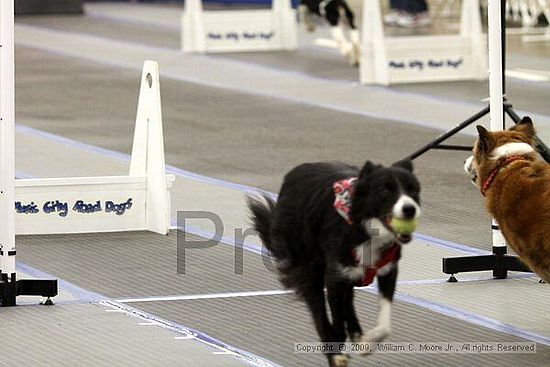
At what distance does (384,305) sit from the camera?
441cm

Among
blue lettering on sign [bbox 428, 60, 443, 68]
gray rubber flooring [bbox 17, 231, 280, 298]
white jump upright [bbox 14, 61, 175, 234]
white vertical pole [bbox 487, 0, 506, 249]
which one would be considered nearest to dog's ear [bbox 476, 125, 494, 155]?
white vertical pole [bbox 487, 0, 506, 249]

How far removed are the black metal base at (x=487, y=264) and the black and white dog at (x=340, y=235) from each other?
4.92 feet

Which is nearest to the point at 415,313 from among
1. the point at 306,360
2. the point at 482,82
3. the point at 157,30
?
the point at 306,360

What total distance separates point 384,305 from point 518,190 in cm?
83

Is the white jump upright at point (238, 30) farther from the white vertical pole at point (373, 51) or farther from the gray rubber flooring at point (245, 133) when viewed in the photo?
the white vertical pole at point (373, 51)

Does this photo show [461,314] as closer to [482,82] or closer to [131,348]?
[131,348]

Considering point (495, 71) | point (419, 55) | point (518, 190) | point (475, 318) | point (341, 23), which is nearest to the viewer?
point (518, 190)

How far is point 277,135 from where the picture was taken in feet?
34.4

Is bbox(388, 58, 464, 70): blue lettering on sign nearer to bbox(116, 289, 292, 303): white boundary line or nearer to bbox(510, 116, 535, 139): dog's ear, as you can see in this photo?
bbox(116, 289, 292, 303): white boundary line

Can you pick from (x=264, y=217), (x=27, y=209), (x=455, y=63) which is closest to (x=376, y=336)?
(x=264, y=217)

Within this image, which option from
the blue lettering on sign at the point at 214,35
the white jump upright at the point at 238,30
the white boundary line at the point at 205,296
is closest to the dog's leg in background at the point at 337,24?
the white jump upright at the point at 238,30

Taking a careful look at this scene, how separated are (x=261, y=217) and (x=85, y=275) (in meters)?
1.56

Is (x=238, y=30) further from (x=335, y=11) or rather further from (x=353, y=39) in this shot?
(x=353, y=39)

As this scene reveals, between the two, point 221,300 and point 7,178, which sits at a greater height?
point 7,178
